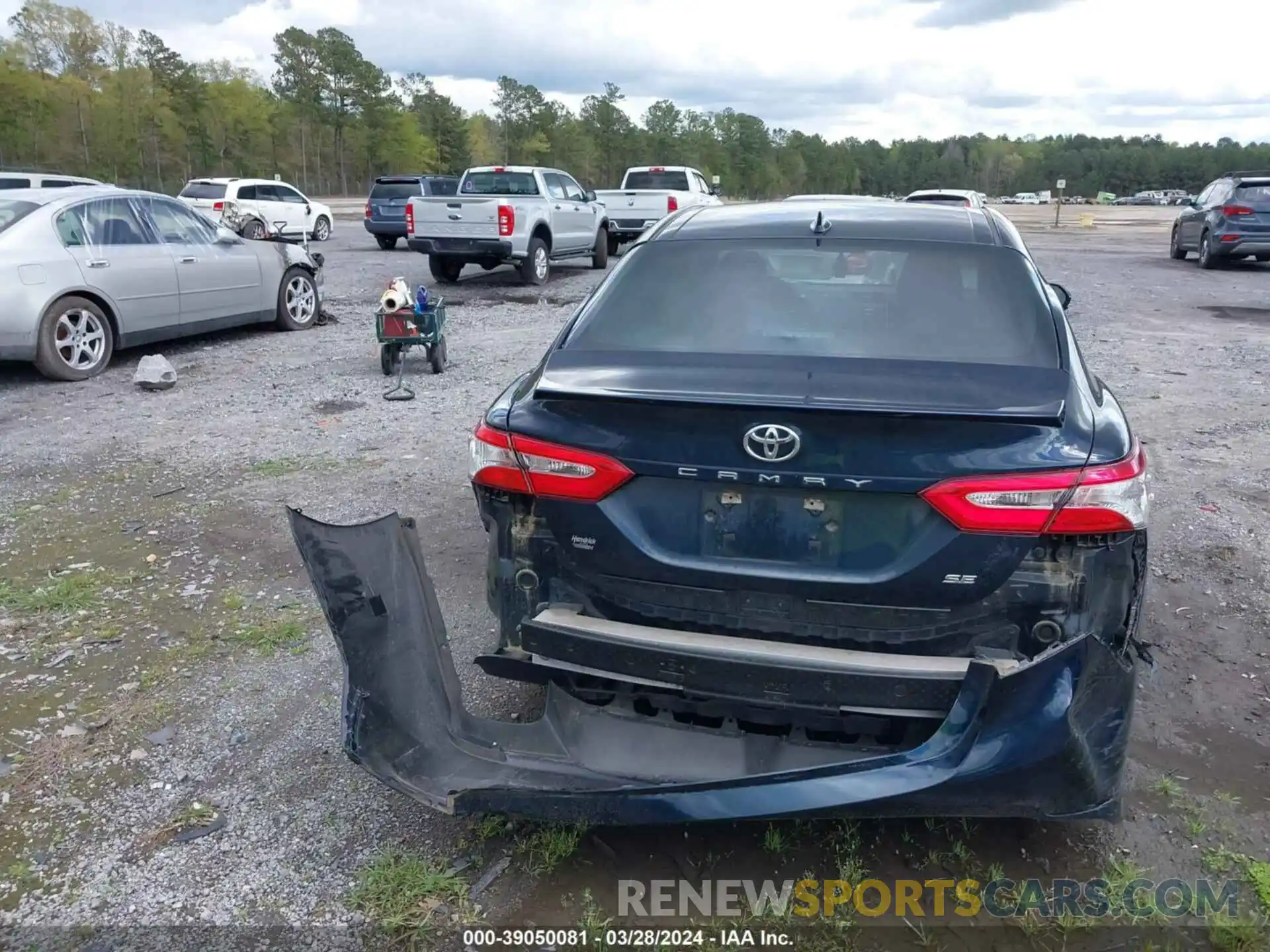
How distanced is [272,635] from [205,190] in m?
22.5

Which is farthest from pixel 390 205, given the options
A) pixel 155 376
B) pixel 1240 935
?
pixel 1240 935

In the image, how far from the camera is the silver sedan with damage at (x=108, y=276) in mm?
8594

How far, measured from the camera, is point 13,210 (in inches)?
348

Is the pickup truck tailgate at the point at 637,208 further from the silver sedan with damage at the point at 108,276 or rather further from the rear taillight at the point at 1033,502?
the rear taillight at the point at 1033,502

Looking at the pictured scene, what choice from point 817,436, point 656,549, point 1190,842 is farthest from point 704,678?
point 1190,842

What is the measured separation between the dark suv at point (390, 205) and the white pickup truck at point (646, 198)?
4.15 m

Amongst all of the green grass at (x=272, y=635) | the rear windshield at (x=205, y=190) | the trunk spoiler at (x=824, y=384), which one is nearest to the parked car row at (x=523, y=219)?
the rear windshield at (x=205, y=190)

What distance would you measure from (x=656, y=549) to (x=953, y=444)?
0.82 metres

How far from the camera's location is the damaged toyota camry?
243 cm

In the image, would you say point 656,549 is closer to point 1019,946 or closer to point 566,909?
point 566,909

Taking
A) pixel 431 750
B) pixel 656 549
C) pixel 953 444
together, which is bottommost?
pixel 431 750

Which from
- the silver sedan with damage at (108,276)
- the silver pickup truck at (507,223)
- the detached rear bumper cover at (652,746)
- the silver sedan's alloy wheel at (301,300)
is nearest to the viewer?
the detached rear bumper cover at (652,746)

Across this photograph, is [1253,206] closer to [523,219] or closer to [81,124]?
[523,219]

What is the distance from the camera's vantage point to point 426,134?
270 ft
